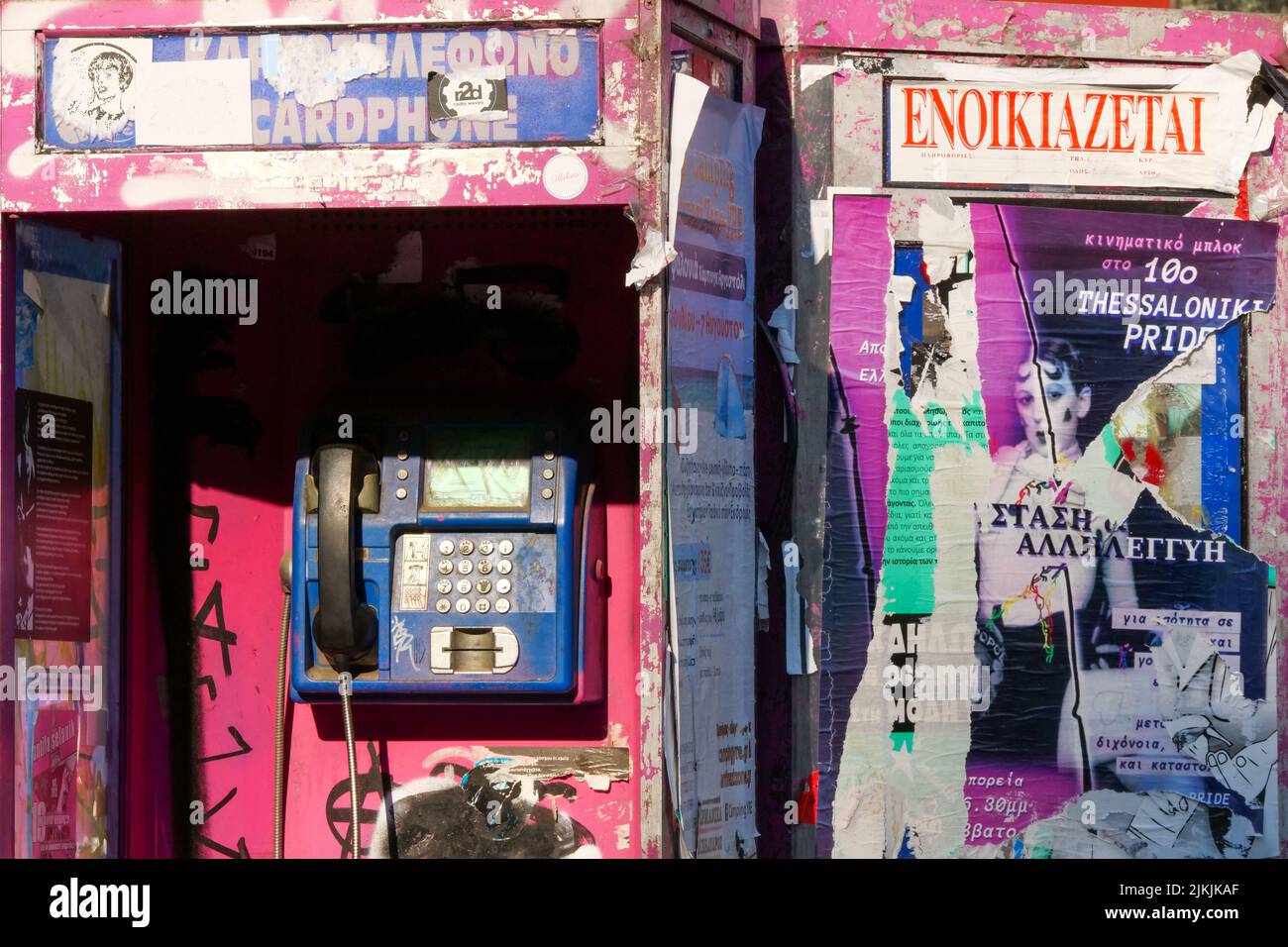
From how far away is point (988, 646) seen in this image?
3.66 metres

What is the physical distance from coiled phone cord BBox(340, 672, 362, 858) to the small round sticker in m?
1.10

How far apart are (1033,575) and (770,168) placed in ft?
3.77

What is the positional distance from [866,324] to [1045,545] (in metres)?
0.68

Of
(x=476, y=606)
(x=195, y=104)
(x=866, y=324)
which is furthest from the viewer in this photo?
(x=866, y=324)

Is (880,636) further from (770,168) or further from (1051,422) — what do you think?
(770,168)

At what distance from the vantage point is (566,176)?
2.79m

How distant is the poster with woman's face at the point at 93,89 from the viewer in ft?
9.54

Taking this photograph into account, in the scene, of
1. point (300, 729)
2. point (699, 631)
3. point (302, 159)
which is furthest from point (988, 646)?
point (302, 159)

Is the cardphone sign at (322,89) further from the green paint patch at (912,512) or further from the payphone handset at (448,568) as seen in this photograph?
the green paint patch at (912,512)

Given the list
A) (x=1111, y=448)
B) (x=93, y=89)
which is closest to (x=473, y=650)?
(x=93, y=89)
